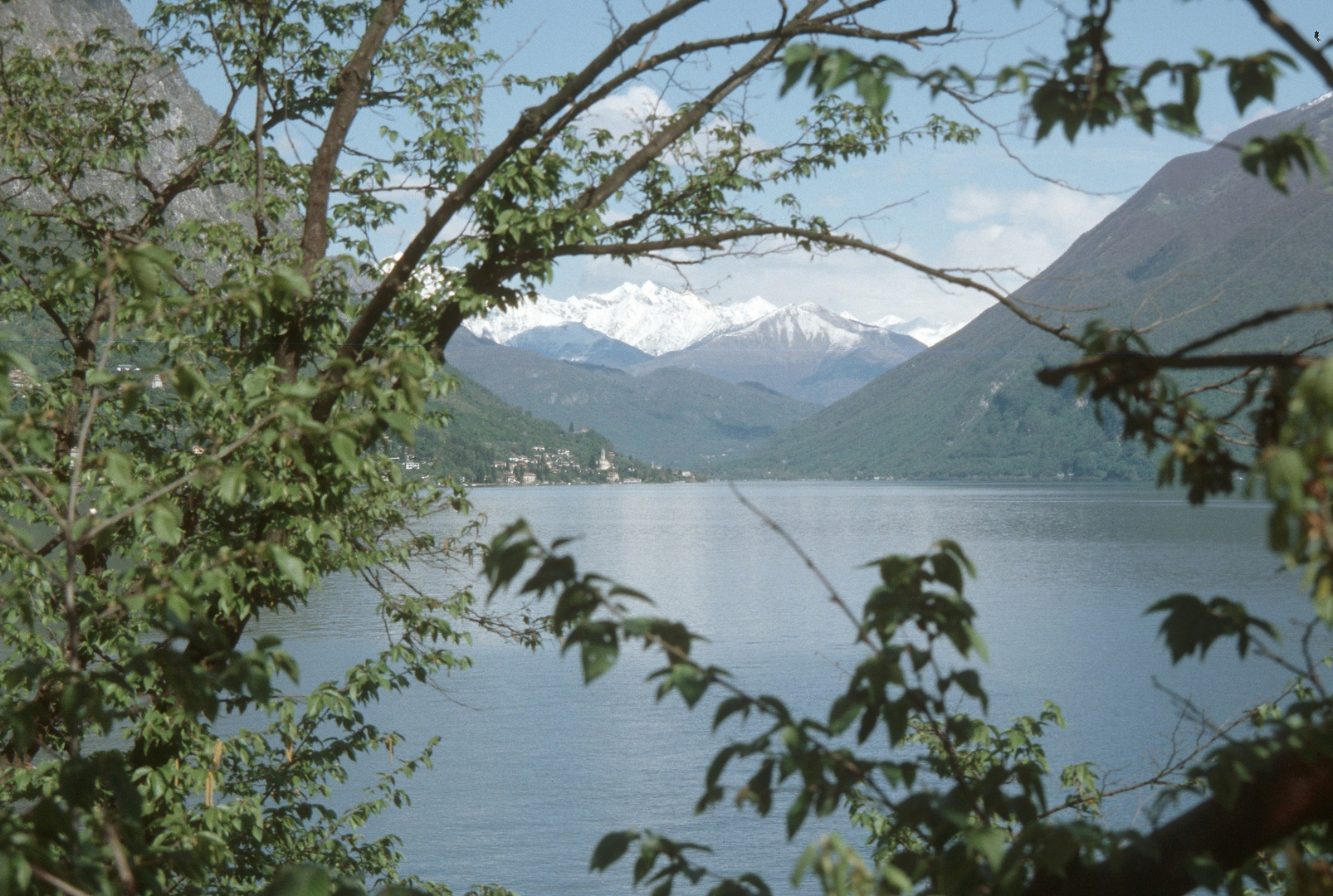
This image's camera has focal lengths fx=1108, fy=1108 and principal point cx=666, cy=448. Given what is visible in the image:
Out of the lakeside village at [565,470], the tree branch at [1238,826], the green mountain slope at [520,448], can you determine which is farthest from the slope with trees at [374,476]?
the lakeside village at [565,470]

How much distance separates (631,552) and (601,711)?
33.2 meters

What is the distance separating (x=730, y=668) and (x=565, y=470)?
115 meters

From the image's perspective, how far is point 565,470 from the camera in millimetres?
141750

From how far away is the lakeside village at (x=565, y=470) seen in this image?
113750mm

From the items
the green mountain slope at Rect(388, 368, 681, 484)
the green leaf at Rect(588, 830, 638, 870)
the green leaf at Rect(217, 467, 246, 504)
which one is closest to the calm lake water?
the green leaf at Rect(588, 830, 638, 870)

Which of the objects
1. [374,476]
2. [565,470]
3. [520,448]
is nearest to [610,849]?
[374,476]

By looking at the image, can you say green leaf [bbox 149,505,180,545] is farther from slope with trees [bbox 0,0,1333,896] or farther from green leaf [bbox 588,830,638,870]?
green leaf [bbox 588,830,638,870]

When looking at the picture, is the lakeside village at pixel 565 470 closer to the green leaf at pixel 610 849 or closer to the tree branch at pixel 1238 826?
the green leaf at pixel 610 849

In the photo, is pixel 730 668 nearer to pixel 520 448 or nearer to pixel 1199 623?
pixel 1199 623

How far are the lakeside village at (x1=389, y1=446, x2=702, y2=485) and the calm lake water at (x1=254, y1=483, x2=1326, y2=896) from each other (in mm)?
36026

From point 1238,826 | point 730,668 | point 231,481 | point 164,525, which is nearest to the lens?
point 1238,826

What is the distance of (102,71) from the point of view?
828cm

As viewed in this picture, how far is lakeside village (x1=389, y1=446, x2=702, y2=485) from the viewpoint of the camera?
373ft

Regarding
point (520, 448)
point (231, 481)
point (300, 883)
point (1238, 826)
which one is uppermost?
point (520, 448)
